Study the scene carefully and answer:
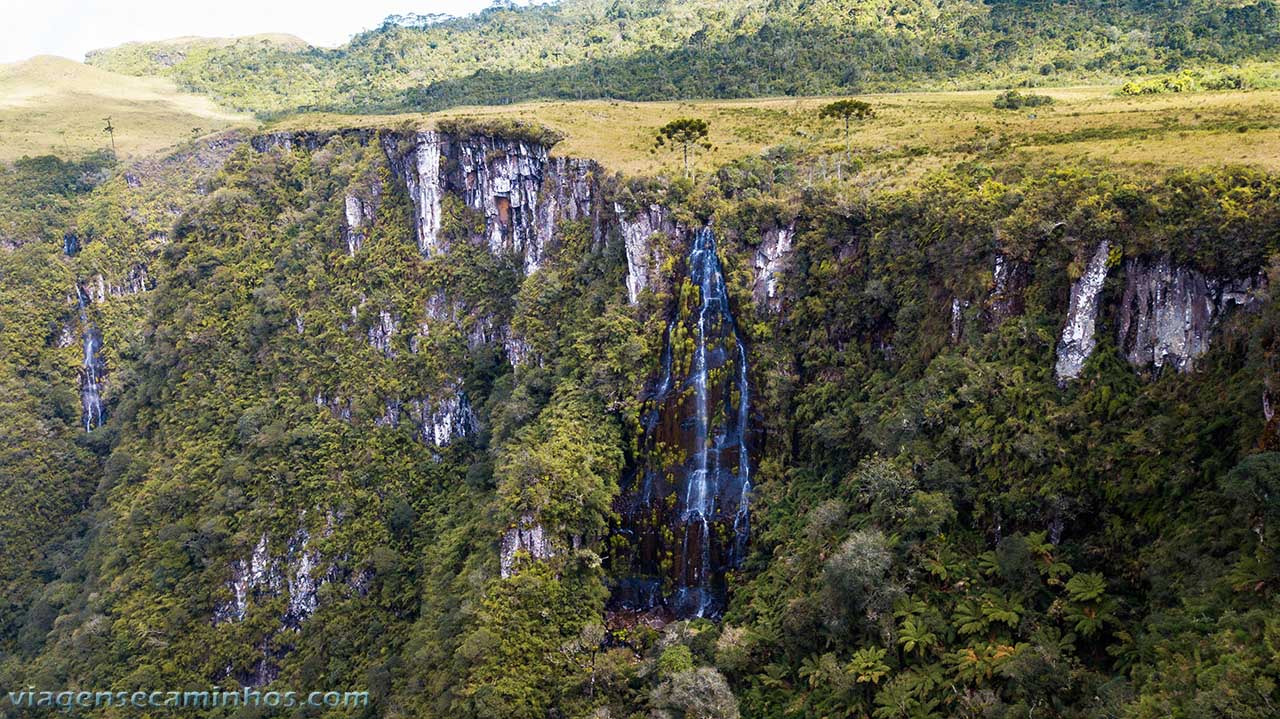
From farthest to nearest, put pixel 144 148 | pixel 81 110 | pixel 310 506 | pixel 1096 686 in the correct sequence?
pixel 81 110 < pixel 144 148 < pixel 310 506 < pixel 1096 686

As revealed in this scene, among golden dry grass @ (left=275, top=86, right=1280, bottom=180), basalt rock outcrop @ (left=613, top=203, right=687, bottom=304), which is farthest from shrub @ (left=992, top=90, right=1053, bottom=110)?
basalt rock outcrop @ (left=613, top=203, right=687, bottom=304)

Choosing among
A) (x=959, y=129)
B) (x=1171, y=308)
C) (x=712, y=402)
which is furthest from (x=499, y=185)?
(x=1171, y=308)

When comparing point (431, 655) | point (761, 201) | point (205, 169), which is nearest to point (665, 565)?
point (431, 655)

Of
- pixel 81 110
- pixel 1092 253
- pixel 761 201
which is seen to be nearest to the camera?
pixel 1092 253

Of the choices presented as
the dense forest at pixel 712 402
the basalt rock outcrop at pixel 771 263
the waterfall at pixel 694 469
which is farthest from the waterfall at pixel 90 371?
the basalt rock outcrop at pixel 771 263

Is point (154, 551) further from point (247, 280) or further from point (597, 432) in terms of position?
point (597, 432)

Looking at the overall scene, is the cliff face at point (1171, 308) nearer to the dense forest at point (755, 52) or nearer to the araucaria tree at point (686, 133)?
the araucaria tree at point (686, 133)

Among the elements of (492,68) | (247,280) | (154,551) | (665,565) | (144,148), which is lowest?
(154,551)
